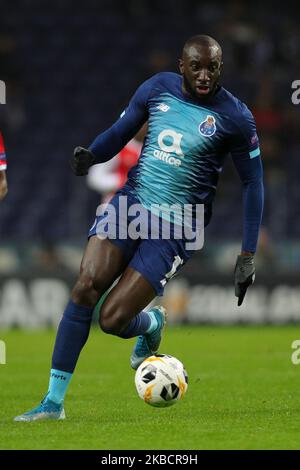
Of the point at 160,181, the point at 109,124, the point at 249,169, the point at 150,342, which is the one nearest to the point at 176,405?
the point at 150,342

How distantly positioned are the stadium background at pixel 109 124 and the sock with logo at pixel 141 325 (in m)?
8.37

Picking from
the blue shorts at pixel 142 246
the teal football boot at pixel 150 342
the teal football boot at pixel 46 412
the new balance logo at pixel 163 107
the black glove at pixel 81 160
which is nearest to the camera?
the teal football boot at pixel 46 412

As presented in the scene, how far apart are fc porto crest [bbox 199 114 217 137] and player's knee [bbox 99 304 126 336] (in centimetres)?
132

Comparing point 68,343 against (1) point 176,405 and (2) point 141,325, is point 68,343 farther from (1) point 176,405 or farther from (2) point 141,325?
(1) point 176,405

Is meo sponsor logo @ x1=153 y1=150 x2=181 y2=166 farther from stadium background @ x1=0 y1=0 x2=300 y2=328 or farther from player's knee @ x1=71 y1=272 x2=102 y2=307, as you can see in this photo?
stadium background @ x1=0 y1=0 x2=300 y2=328

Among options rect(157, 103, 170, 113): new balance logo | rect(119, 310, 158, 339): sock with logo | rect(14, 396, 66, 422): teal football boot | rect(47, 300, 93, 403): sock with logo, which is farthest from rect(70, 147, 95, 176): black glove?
rect(14, 396, 66, 422): teal football boot

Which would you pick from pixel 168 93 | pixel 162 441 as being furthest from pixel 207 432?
pixel 168 93

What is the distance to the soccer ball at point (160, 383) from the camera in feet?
24.1

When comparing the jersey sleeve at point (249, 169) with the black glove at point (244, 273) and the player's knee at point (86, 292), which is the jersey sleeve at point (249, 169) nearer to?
the black glove at point (244, 273)

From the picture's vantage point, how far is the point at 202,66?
24.3 feet

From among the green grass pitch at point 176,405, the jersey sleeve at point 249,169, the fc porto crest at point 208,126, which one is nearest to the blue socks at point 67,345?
the green grass pitch at point 176,405

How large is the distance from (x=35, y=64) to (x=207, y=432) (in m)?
15.5

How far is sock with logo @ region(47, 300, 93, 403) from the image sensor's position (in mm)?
7359

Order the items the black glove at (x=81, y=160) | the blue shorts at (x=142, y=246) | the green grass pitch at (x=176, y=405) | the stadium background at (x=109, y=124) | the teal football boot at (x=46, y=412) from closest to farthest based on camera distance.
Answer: the green grass pitch at (x=176, y=405) < the teal football boot at (x=46, y=412) < the blue shorts at (x=142, y=246) < the black glove at (x=81, y=160) < the stadium background at (x=109, y=124)
